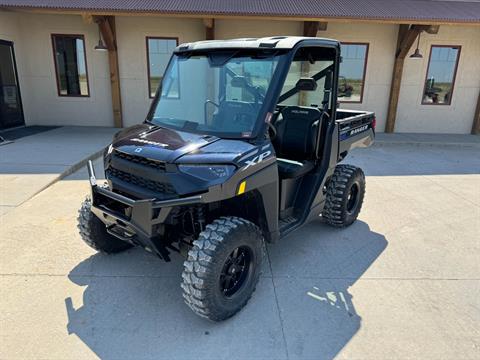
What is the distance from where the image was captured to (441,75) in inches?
414

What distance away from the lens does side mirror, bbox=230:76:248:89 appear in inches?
113

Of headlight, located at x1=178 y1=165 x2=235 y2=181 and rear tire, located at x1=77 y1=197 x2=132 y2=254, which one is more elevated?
headlight, located at x1=178 y1=165 x2=235 y2=181

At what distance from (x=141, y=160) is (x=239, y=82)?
104cm

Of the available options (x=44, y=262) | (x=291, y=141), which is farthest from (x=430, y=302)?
(x=44, y=262)

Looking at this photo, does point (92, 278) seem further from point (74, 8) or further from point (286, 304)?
point (74, 8)

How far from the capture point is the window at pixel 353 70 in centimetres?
1016

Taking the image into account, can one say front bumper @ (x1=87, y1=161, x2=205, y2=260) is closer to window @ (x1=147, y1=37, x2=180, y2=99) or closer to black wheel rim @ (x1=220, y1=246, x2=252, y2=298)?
black wheel rim @ (x1=220, y1=246, x2=252, y2=298)

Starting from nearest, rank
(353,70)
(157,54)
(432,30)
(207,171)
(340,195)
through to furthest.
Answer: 1. (207,171)
2. (340,195)
3. (432,30)
4. (157,54)
5. (353,70)

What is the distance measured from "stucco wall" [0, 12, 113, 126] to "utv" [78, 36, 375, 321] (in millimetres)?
7857

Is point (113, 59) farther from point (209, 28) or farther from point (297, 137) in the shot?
point (297, 137)

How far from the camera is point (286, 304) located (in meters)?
2.82

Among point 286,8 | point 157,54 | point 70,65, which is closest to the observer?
point 286,8

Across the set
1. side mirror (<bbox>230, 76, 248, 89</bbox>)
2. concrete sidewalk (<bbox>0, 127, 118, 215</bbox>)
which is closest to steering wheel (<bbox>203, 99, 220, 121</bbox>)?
side mirror (<bbox>230, 76, 248, 89</bbox>)

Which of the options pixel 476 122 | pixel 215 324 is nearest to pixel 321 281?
pixel 215 324
